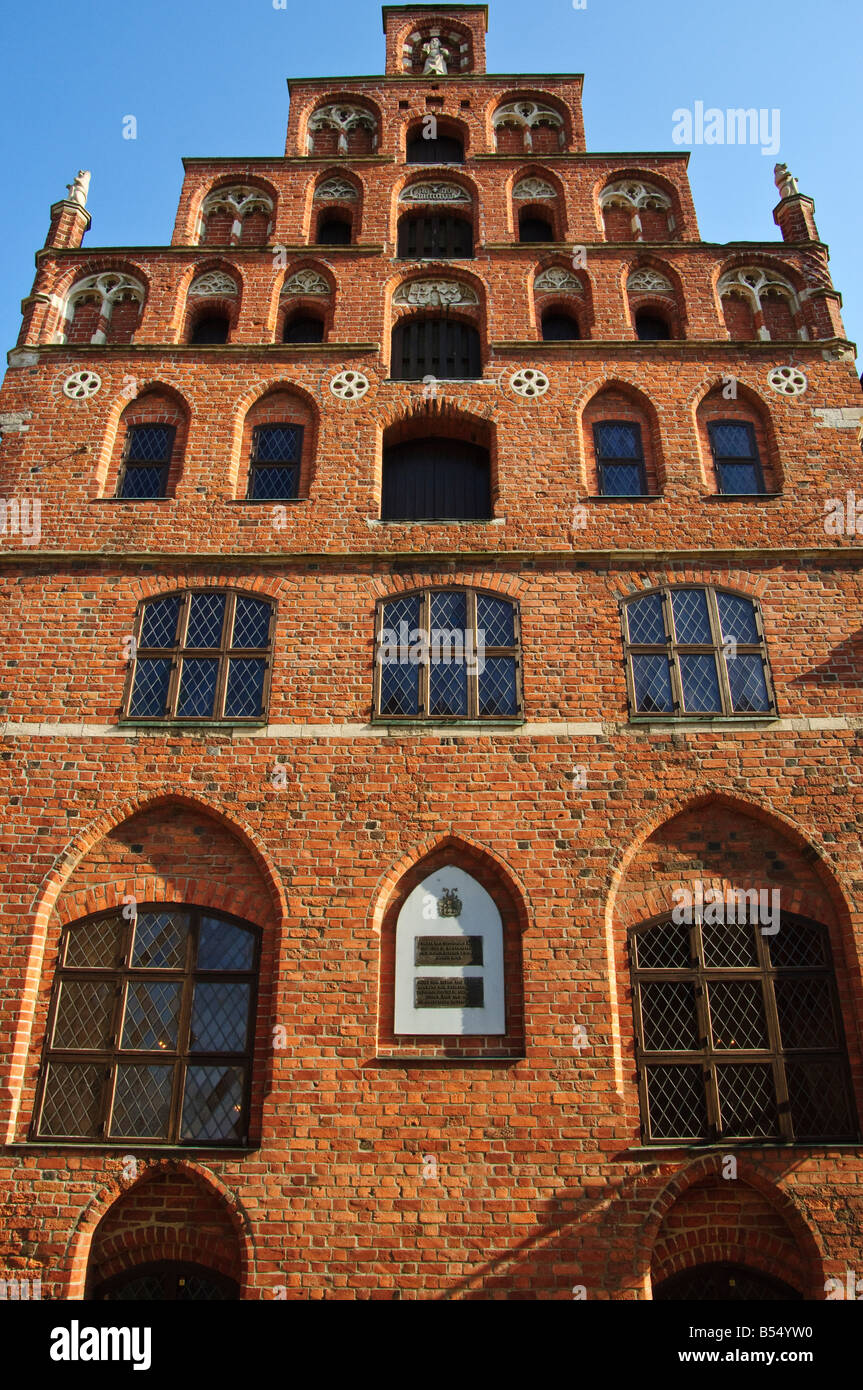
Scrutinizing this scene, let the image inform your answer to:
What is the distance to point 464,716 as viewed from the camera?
32.5 feet

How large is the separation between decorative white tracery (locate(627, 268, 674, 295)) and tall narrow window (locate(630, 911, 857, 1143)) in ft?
26.6

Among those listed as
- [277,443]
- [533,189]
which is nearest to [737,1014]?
[277,443]

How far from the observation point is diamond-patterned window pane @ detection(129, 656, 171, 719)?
10.1 m

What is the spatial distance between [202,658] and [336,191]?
787 cm

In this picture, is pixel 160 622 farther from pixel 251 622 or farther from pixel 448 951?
pixel 448 951

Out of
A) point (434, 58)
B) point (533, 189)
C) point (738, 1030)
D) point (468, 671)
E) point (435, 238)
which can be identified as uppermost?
point (434, 58)

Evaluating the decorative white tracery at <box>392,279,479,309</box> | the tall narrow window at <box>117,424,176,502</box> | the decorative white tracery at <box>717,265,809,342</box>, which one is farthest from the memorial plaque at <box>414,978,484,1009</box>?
the decorative white tracery at <box>717,265,809,342</box>

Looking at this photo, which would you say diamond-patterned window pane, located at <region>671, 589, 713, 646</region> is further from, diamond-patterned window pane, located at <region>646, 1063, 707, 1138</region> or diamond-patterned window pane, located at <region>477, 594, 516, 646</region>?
diamond-patterned window pane, located at <region>646, 1063, 707, 1138</region>

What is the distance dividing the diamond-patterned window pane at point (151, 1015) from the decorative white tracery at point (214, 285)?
29.1 feet

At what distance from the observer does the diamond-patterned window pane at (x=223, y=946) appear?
9.11m

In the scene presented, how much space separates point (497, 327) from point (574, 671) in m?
4.97

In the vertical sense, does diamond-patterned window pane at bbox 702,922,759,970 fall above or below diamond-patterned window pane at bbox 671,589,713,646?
below

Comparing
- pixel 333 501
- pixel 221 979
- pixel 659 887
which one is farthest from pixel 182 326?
pixel 659 887

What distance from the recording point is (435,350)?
12.6m
